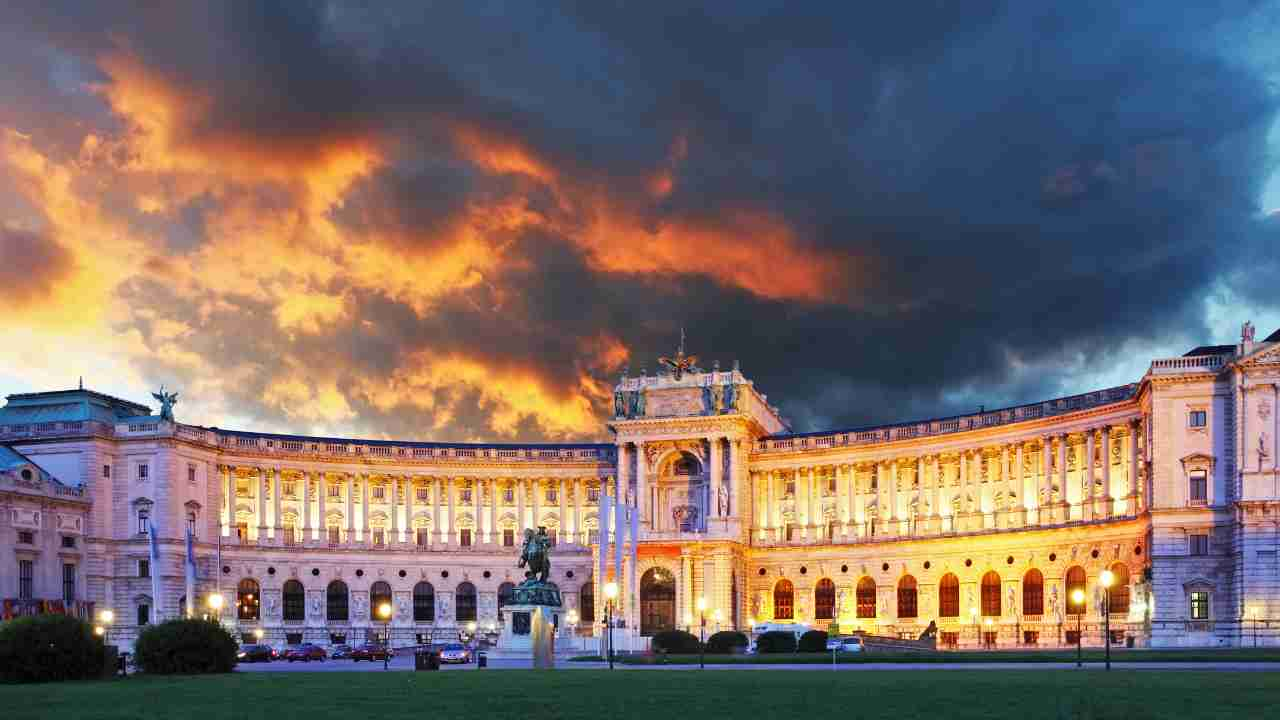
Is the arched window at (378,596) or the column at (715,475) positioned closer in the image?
the column at (715,475)

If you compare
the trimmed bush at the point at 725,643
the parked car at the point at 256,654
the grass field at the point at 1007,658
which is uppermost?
the grass field at the point at 1007,658

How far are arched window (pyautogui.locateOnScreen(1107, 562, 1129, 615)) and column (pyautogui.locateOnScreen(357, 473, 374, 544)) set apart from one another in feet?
229

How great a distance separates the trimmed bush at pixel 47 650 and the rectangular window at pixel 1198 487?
70352mm

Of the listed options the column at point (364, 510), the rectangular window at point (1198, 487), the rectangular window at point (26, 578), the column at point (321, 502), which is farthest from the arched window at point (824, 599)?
the rectangular window at point (26, 578)

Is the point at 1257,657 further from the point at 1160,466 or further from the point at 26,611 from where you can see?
the point at 26,611

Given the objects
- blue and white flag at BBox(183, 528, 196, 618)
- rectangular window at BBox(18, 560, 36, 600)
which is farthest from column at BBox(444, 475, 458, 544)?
rectangular window at BBox(18, 560, 36, 600)

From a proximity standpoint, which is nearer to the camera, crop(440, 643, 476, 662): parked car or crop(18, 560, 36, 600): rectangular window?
crop(440, 643, 476, 662): parked car

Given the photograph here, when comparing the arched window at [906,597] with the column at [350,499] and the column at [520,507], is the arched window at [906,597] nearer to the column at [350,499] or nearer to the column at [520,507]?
the column at [520,507]

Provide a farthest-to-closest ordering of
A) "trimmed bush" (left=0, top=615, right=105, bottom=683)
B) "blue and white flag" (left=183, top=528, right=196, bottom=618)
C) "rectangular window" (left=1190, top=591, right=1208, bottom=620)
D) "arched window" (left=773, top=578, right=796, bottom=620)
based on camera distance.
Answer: "arched window" (left=773, top=578, right=796, bottom=620) → "blue and white flag" (left=183, top=528, right=196, bottom=618) → "rectangular window" (left=1190, top=591, right=1208, bottom=620) → "trimmed bush" (left=0, top=615, right=105, bottom=683)

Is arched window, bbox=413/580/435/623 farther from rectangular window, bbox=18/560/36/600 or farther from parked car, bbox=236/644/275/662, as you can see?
rectangular window, bbox=18/560/36/600

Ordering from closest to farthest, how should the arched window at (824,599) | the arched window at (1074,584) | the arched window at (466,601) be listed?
1. the arched window at (1074,584)
2. the arched window at (824,599)
3. the arched window at (466,601)

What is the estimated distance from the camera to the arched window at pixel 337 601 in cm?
13700

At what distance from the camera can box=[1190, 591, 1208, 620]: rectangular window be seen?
94875 mm

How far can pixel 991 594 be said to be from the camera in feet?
394
